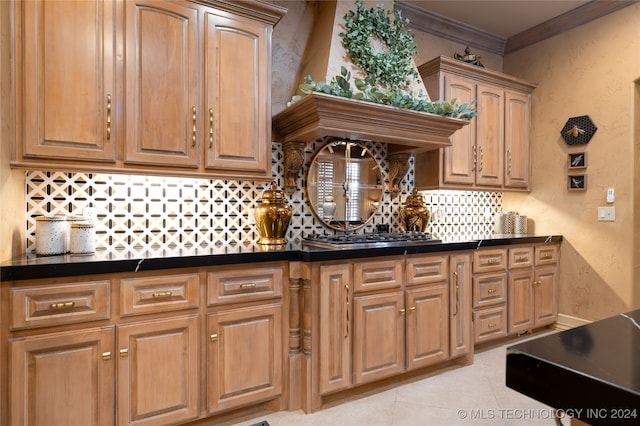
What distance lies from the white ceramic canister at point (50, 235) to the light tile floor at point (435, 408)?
4.68 feet

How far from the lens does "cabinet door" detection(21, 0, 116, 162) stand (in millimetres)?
1754

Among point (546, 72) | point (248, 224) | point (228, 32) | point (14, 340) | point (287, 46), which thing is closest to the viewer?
point (14, 340)

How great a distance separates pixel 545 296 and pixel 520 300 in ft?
1.36

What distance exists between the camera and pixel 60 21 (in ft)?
5.94

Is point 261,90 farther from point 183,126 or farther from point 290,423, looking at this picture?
point 290,423

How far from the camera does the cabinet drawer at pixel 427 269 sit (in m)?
2.51

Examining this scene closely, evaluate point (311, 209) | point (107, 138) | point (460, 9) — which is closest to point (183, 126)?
point (107, 138)

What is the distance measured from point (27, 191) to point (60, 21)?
3.10 feet

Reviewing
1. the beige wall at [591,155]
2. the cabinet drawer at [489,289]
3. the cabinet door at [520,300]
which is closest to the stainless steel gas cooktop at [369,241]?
the cabinet drawer at [489,289]

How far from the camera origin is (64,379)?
162cm

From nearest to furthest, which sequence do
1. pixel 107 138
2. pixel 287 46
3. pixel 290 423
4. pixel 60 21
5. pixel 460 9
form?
pixel 60 21 < pixel 107 138 < pixel 290 423 < pixel 287 46 < pixel 460 9

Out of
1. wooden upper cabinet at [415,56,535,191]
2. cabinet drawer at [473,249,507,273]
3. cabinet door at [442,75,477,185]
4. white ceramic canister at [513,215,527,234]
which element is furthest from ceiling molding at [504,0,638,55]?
cabinet drawer at [473,249,507,273]

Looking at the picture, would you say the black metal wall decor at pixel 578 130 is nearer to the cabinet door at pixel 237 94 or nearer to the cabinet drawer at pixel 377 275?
the cabinet drawer at pixel 377 275

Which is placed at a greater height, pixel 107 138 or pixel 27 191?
pixel 107 138
